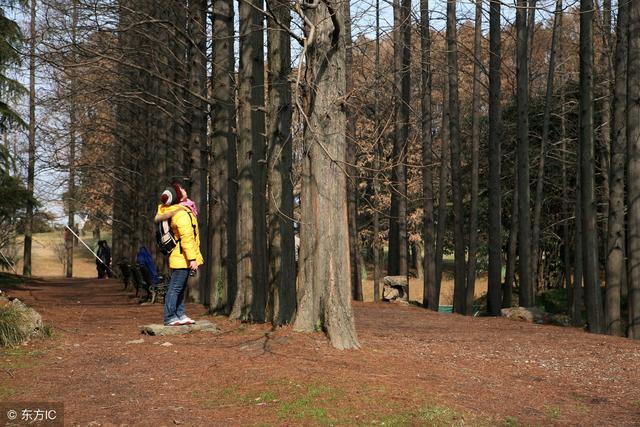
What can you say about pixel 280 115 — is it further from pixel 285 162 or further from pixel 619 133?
pixel 619 133

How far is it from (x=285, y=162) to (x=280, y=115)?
2.37ft

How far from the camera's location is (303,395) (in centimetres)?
722

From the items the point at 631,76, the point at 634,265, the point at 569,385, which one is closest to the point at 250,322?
the point at 569,385

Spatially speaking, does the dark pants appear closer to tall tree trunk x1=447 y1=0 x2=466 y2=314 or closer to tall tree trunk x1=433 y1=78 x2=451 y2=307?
tall tree trunk x1=447 y1=0 x2=466 y2=314

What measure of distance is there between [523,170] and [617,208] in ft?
17.9

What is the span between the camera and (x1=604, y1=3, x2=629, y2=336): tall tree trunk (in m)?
15.4

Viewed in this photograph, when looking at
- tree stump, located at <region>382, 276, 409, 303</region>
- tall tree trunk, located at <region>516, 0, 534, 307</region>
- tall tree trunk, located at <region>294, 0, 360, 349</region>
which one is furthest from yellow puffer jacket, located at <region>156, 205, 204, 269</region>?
tree stump, located at <region>382, 276, 409, 303</region>

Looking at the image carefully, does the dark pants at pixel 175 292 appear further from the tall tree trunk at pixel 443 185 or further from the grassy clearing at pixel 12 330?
the tall tree trunk at pixel 443 185

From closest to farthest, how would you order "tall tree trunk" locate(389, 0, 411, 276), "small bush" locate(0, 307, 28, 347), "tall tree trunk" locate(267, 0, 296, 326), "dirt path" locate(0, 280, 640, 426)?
1. "dirt path" locate(0, 280, 640, 426)
2. "small bush" locate(0, 307, 28, 347)
3. "tall tree trunk" locate(267, 0, 296, 326)
4. "tall tree trunk" locate(389, 0, 411, 276)

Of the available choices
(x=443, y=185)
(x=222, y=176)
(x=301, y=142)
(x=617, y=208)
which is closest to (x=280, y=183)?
(x=301, y=142)

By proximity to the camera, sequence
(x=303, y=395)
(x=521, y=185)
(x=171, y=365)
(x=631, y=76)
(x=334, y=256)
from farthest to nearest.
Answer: (x=521, y=185), (x=631, y=76), (x=334, y=256), (x=171, y=365), (x=303, y=395)

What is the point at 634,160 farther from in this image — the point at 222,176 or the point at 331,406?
the point at 331,406

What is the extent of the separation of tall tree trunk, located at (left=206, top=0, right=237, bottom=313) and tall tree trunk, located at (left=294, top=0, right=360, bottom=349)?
16.2ft

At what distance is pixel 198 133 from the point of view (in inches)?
722
